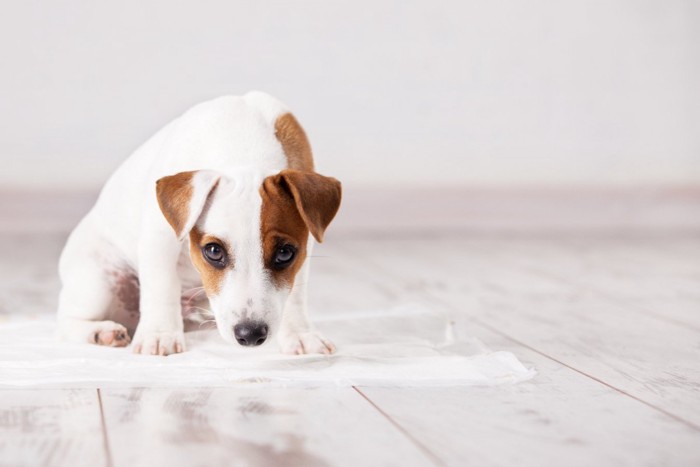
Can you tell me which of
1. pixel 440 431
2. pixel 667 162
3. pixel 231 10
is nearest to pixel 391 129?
pixel 231 10

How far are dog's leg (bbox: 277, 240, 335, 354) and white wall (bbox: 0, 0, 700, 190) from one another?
2.94 m

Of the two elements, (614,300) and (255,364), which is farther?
(614,300)

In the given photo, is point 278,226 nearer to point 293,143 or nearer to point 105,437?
point 293,143

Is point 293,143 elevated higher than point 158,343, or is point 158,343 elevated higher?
point 293,143

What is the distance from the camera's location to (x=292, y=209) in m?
2.01

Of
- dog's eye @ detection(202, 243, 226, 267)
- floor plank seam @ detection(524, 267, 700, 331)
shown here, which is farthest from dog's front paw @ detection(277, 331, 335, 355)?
floor plank seam @ detection(524, 267, 700, 331)

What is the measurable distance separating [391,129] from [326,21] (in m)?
0.67

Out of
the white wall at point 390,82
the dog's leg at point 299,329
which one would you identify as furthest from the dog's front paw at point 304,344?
the white wall at point 390,82

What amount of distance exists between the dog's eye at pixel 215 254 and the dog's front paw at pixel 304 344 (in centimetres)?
31

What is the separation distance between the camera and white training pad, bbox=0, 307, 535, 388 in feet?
6.42

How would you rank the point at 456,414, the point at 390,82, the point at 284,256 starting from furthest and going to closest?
the point at 390,82 → the point at 284,256 → the point at 456,414

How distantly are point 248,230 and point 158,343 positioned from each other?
383mm

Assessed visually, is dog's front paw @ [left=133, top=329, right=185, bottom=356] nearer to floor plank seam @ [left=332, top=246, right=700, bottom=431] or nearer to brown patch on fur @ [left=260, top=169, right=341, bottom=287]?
brown patch on fur @ [left=260, top=169, right=341, bottom=287]

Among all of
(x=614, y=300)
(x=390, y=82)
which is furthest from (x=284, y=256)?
(x=390, y=82)
